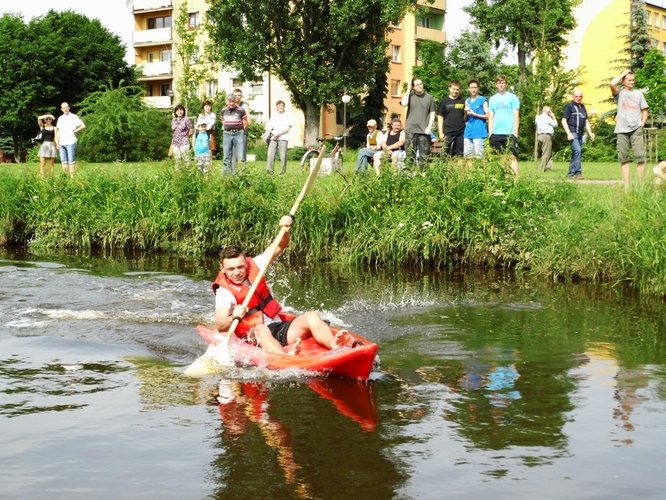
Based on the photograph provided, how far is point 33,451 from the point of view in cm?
588

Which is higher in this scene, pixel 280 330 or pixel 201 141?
pixel 201 141

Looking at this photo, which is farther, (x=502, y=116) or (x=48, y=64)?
(x=48, y=64)

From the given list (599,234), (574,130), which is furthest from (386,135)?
(599,234)

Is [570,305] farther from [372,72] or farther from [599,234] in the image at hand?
[372,72]

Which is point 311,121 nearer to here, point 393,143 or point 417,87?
point 393,143

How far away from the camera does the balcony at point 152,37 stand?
63.8 m

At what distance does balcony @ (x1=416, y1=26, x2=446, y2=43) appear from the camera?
61.1 m

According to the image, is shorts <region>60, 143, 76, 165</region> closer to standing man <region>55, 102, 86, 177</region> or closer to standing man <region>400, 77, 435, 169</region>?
standing man <region>55, 102, 86, 177</region>

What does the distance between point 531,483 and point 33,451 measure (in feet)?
9.87

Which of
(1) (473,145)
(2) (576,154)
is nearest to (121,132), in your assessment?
(2) (576,154)

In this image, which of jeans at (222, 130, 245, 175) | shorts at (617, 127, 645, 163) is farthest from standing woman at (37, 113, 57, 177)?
shorts at (617, 127, 645, 163)

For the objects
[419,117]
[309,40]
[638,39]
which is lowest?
[419,117]

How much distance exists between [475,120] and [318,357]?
9254 mm

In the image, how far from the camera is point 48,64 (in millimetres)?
52875
